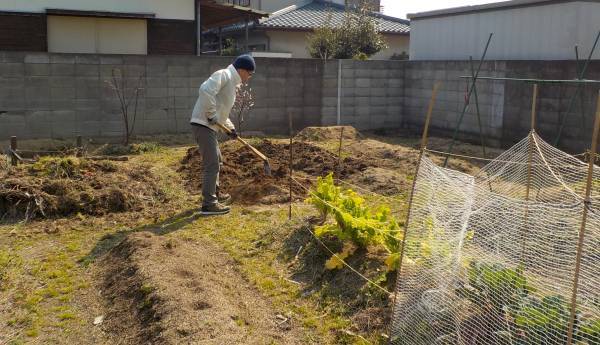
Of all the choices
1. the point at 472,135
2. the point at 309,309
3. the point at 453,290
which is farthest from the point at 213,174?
the point at 472,135

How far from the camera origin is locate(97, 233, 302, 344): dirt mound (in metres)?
3.60

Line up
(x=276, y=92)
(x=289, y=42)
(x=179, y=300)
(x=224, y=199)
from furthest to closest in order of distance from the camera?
(x=289, y=42), (x=276, y=92), (x=224, y=199), (x=179, y=300)

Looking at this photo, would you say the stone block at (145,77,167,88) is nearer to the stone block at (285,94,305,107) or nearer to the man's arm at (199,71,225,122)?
the stone block at (285,94,305,107)

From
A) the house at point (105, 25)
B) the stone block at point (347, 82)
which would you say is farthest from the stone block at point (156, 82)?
the stone block at point (347, 82)

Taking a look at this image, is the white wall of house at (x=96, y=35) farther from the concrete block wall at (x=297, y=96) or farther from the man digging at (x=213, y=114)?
the man digging at (x=213, y=114)

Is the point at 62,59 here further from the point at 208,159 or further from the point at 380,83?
the point at 380,83

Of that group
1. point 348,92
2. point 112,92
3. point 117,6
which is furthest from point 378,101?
point 117,6

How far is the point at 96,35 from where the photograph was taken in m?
13.6

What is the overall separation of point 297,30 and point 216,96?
13692 mm

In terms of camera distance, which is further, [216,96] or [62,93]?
[62,93]

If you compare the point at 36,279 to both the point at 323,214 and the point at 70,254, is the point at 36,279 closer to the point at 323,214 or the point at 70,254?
the point at 70,254

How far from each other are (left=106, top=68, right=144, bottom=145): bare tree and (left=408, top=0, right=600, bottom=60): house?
695 cm

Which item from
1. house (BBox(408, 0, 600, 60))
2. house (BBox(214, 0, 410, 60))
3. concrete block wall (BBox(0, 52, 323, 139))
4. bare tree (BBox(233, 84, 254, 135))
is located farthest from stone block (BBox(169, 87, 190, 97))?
house (BBox(214, 0, 410, 60))

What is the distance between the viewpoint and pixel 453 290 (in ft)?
10.9
